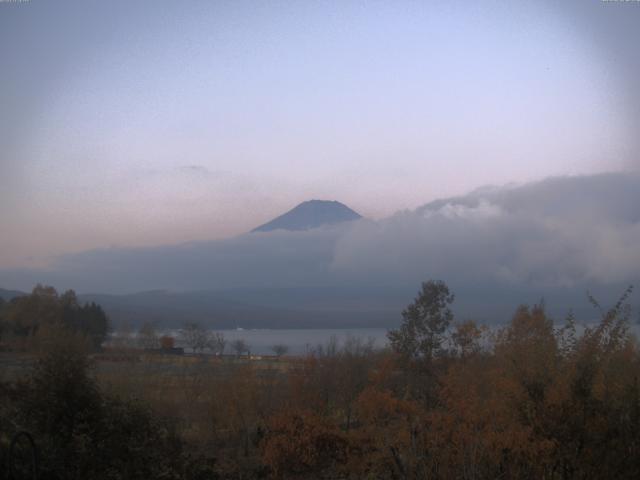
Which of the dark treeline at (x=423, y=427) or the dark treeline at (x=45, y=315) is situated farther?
the dark treeline at (x=45, y=315)

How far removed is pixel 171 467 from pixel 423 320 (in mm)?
17959

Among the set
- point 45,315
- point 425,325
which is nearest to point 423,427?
point 425,325

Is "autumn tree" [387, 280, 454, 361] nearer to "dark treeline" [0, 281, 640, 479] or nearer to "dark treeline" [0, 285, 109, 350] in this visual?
"dark treeline" [0, 281, 640, 479]

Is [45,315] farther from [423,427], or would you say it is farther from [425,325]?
[423,427]

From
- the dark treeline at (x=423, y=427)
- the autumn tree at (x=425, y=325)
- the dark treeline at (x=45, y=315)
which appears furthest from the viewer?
the dark treeline at (x=45, y=315)

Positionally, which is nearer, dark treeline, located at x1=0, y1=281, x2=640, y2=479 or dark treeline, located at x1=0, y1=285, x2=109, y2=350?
dark treeline, located at x1=0, y1=281, x2=640, y2=479

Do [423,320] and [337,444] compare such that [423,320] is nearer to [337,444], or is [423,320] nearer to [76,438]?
[337,444]

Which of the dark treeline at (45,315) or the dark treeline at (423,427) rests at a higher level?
the dark treeline at (45,315)

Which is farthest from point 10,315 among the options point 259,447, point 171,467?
point 171,467

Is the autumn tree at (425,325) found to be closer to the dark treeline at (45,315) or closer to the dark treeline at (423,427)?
the dark treeline at (423,427)

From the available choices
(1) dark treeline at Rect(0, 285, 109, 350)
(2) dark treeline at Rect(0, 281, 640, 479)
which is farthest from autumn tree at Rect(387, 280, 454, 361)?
(1) dark treeline at Rect(0, 285, 109, 350)

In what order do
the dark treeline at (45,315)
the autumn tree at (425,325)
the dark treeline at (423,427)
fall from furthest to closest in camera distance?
the dark treeline at (45,315) → the autumn tree at (425,325) → the dark treeline at (423,427)

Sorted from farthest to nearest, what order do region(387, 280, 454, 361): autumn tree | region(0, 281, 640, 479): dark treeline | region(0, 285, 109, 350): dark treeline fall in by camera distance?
1. region(0, 285, 109, 350): dark treeline
2. region(387, 280, 454, 361): autumn tree
3. region(0, 281, 640, 479): dark treeline

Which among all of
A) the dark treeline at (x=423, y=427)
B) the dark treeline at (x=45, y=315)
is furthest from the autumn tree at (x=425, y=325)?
the dark treeline at (x=45, y=315)
